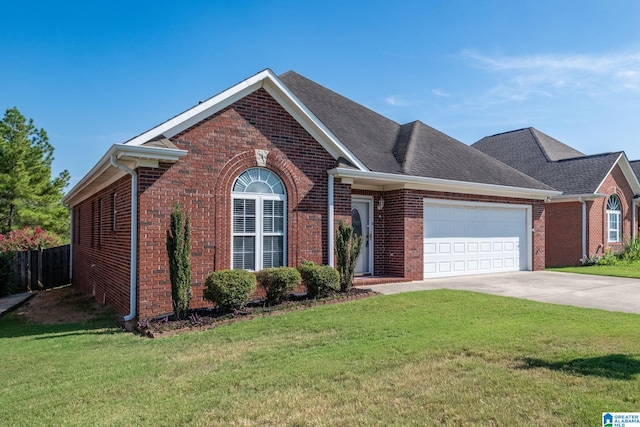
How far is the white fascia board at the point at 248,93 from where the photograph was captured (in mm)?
9086

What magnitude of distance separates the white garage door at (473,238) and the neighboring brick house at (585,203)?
15.8 feet

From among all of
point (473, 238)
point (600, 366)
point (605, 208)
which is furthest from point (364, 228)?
point (605, 208)

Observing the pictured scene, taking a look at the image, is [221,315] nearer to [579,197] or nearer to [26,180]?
[579,197]

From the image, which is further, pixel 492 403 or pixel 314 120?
pixel 314 120

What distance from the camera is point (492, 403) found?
13.7ft

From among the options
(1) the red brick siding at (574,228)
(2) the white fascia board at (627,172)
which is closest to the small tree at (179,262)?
(1) the red brick siding at (574,228)

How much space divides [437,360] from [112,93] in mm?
16340

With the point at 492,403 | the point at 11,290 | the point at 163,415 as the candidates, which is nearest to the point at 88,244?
the point at 11,290

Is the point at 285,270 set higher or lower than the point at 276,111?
lower

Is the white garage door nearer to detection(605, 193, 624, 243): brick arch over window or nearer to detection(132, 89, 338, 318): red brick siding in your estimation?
detection(132, 89, 338, 318): red brick siding

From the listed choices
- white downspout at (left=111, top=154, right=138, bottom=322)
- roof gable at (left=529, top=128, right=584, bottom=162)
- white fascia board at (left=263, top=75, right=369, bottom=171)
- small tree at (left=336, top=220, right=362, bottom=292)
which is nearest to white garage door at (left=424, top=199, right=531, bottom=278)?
white fascia board at (left=263, top=75, right=369, bottom=171)

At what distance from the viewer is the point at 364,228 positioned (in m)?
13.5

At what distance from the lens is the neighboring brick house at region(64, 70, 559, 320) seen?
29.5ft

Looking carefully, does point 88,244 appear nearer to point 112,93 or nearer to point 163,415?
point 112,93
